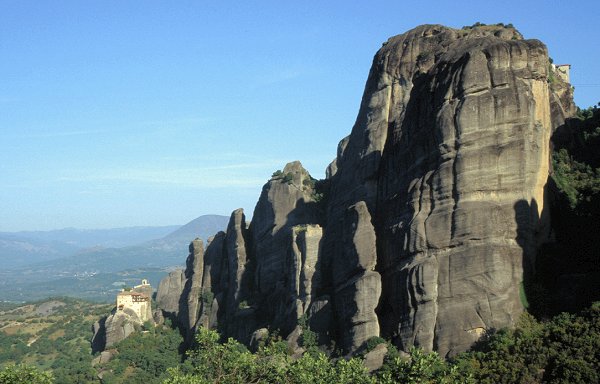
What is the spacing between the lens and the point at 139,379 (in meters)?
70.6

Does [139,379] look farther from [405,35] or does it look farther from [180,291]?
[405,35]

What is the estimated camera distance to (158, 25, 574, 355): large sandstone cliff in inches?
1919

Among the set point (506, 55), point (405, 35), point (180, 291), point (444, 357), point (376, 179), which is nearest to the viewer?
point (444, 357)

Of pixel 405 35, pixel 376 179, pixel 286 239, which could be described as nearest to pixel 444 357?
pixel 376 179

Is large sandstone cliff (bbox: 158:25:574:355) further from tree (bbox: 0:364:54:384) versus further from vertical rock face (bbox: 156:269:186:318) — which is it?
tree (bbox: 0:364:54:384)

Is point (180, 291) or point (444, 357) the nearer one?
point (444, 357)

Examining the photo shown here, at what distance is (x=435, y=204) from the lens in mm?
50938

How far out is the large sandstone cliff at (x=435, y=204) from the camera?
4875 centimetres

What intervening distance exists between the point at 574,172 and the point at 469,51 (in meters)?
11.4

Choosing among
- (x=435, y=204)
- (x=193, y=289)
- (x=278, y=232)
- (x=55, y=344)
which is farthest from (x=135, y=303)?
(x=435, y=204)

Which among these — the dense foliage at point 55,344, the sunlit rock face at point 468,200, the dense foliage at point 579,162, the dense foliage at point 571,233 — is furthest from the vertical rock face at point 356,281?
the dense foliage at point 55,344

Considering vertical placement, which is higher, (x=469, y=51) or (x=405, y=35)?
(x=405, y=35)

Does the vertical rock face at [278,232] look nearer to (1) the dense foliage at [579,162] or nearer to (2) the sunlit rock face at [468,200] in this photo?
(2) the sunlit rock face at [468,200]

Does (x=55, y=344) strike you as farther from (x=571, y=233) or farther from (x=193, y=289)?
(x=571, y=233)
